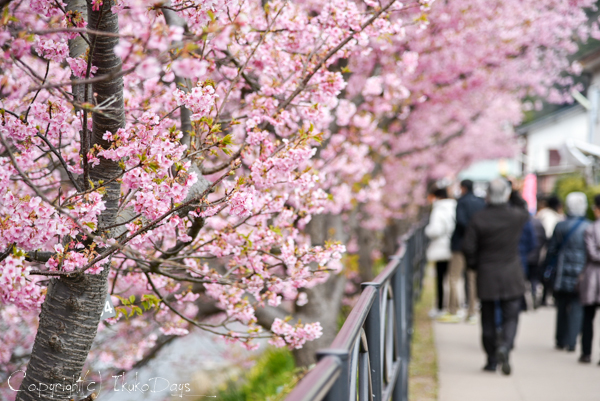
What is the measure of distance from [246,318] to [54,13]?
1978 millimetres

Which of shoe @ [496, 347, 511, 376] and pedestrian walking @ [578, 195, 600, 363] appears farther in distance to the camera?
pedestrian walking @ [578, 195, 600, 363]

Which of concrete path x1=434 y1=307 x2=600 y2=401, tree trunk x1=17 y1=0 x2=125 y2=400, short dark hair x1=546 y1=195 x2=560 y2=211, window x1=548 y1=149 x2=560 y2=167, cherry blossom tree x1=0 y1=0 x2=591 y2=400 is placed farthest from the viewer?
window x1=548 y1=149 x2=560 y2=167

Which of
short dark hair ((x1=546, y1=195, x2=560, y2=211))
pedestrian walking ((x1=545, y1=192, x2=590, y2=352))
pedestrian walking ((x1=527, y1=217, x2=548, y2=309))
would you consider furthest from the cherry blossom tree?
short dark hair ((x1=546, y1=195, x2=560, y2=211))

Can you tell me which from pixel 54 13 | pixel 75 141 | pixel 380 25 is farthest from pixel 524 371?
pixel 54 13

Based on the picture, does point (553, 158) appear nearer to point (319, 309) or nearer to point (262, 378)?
point (262, 378)

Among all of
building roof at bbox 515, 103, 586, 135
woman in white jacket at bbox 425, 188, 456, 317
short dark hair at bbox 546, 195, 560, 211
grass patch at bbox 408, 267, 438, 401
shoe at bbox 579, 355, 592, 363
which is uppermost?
building roof at bbox 515, 103, 586, 135

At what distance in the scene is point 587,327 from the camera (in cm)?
644

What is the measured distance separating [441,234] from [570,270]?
2957mm

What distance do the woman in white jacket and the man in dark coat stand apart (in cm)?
336

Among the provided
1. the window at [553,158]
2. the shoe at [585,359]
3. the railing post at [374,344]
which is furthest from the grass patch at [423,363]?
the window at [553,158]

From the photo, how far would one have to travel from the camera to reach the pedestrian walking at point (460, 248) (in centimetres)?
866

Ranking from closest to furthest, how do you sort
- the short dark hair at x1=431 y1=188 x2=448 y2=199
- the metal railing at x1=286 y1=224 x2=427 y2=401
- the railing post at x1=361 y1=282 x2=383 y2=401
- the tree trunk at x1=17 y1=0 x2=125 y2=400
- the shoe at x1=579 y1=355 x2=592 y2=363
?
1. the metal railing at x1=286 y1=224 x2=427 y2=401
2. the railing post at x1=361 y1=282 x2=383 y2=401
3. the tree trunk at x1=17 y1=0 x2=125 y2=400
4. the shoe at x1=579 y1=355 x2=592 y2=363
5. the short dark hair at x1=431 y1=188 x2=448 y2=199

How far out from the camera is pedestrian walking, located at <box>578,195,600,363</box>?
6289 millimetres

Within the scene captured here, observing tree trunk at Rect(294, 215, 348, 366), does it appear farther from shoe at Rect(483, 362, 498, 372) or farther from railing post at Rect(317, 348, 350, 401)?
railing post at Rect(317, 348, 350, 401)
